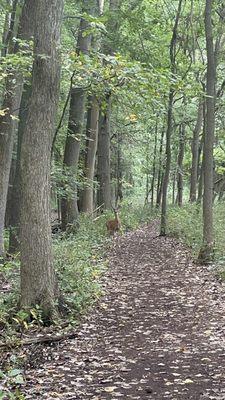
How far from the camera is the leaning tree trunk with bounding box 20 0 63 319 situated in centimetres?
719

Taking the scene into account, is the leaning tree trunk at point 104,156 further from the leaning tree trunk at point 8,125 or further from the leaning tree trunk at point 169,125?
the leaning tree trunk at point 8,125

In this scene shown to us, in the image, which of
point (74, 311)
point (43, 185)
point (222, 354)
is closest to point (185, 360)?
point (222, 354)

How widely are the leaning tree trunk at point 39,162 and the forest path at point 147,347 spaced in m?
1.02

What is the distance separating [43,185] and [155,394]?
143 inches

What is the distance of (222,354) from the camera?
5918 mm

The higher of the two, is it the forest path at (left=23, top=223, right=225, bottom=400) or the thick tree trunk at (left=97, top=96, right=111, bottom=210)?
the thick tree trunk at (left=97, top=96, right=111, bottom=210)

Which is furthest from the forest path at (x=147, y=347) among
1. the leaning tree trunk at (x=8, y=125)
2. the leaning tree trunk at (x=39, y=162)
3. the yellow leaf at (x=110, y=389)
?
the leaning tree trunk at (x=8, y=125)

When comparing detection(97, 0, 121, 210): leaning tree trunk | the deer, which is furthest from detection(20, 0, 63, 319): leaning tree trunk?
detection(97, 0, 121, 210): leaning tree trunk

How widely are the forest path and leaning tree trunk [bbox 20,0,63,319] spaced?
1.02 meters

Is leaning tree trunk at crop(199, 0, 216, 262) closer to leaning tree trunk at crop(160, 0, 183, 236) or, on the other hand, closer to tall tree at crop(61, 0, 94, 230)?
leaning tree trunk at crop(160, 0, 183, 236)

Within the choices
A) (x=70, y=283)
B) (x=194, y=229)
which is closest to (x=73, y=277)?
(x=70, y=283)

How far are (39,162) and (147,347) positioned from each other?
3.10m

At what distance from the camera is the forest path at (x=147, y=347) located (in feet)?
16.4

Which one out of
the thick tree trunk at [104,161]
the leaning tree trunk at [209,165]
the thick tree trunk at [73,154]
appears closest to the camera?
the leaning tree trunk at [209,165]
